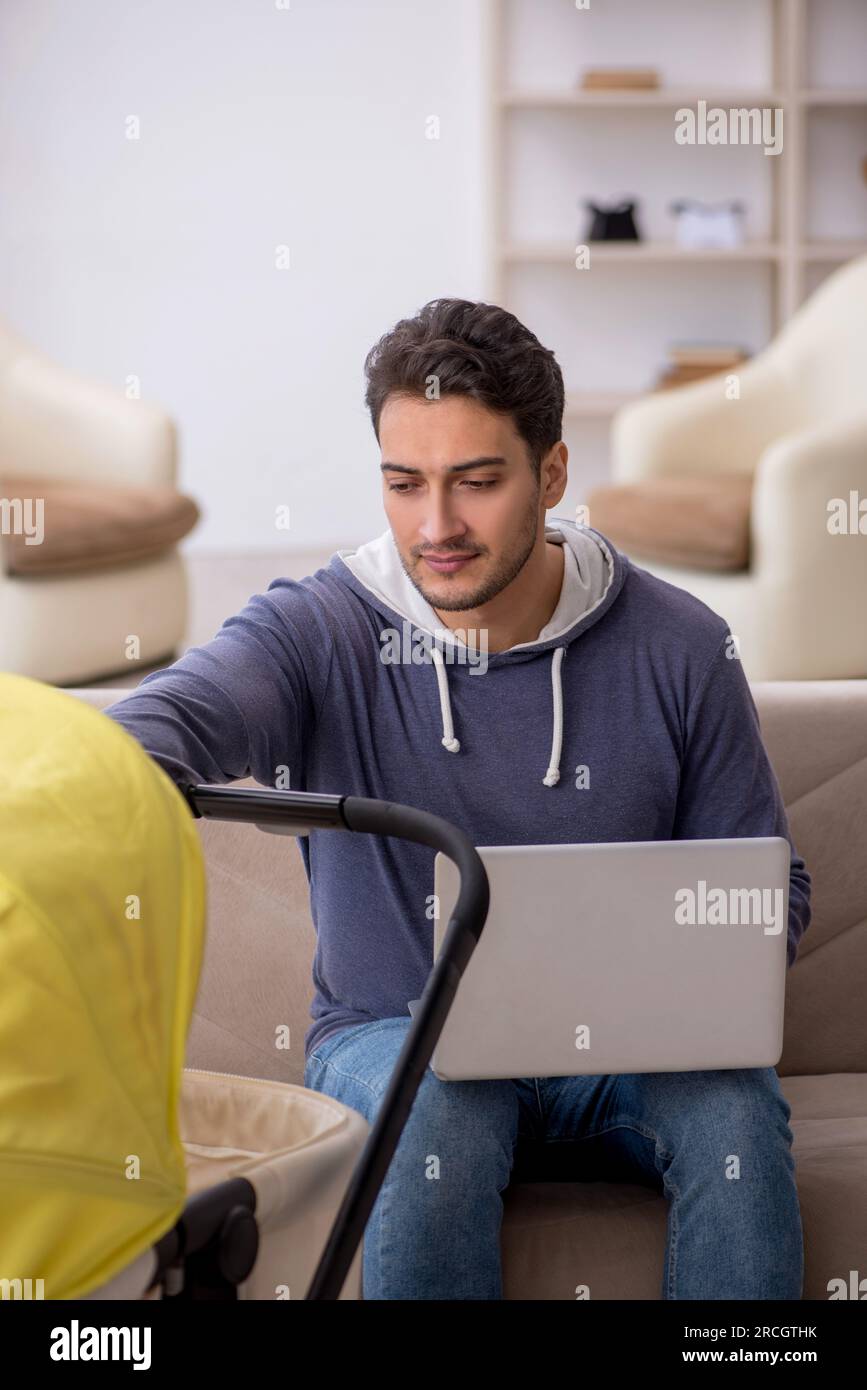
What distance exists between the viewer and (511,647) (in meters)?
1.53

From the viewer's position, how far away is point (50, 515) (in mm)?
3355

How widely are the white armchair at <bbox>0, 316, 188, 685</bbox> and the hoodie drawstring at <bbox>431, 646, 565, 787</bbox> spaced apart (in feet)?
6.59

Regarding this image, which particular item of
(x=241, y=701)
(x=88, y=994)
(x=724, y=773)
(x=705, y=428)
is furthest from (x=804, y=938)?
(x=705, y=428)

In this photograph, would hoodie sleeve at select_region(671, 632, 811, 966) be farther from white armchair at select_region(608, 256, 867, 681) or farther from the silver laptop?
white armchair at select_region(608, 256, 867, 681)

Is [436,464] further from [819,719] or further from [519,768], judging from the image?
[819,719]

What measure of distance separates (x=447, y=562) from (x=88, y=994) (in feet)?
2.52

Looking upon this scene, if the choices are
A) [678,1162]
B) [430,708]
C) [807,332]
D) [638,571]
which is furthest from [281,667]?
[807,332]

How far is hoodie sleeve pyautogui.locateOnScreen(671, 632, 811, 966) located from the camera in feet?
4.89

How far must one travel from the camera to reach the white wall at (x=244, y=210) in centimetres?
552

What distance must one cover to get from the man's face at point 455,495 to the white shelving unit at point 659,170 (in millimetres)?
4088

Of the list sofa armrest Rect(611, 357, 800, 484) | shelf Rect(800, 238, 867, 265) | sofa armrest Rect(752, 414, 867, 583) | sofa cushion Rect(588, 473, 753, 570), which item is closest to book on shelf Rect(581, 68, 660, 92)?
shelf Rect(800, 238, 867, 265)

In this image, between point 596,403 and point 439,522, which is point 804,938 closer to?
point 439,522

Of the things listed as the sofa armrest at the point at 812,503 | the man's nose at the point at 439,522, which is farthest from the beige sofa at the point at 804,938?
the sofa armrest at the point at 812,503

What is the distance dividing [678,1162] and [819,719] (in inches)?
23.6
